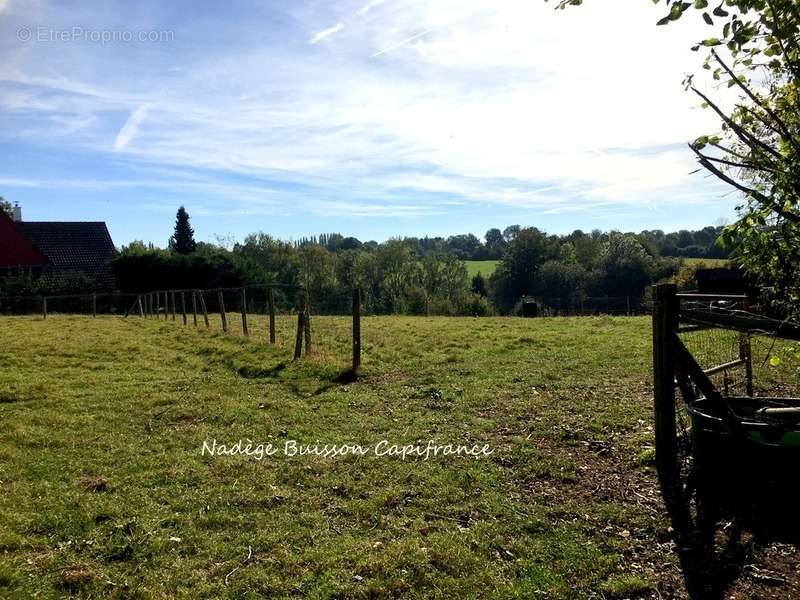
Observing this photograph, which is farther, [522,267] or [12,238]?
[522,267]

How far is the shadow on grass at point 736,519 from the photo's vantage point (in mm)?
3598

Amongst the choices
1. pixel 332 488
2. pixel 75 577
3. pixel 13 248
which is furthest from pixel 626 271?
pixel 75 577

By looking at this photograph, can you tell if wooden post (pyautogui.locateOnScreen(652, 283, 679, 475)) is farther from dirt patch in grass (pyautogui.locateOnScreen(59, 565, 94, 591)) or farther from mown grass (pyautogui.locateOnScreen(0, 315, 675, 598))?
dirt patch in grass (pyautogui.locateOnScreen(59, 565, 94, 591))

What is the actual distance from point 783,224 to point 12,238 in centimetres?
4893

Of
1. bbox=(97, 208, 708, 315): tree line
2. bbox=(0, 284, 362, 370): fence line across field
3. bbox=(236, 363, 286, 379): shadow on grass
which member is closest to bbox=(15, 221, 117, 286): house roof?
bbox=(97, 208, 708, 315): tree line

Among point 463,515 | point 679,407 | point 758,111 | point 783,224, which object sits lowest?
point 463,515

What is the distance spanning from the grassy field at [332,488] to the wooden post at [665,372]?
0.91ft

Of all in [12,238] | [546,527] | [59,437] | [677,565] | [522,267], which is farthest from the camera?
[522,267]

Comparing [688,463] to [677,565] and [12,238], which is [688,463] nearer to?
[677,565]

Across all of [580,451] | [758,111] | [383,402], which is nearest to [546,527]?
[580,451]

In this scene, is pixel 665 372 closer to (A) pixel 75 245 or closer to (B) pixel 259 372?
(B) pixel 259 372

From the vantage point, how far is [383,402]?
8656mm

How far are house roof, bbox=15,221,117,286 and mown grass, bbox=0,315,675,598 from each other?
36.5 m

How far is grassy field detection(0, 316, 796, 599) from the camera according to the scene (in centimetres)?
379
